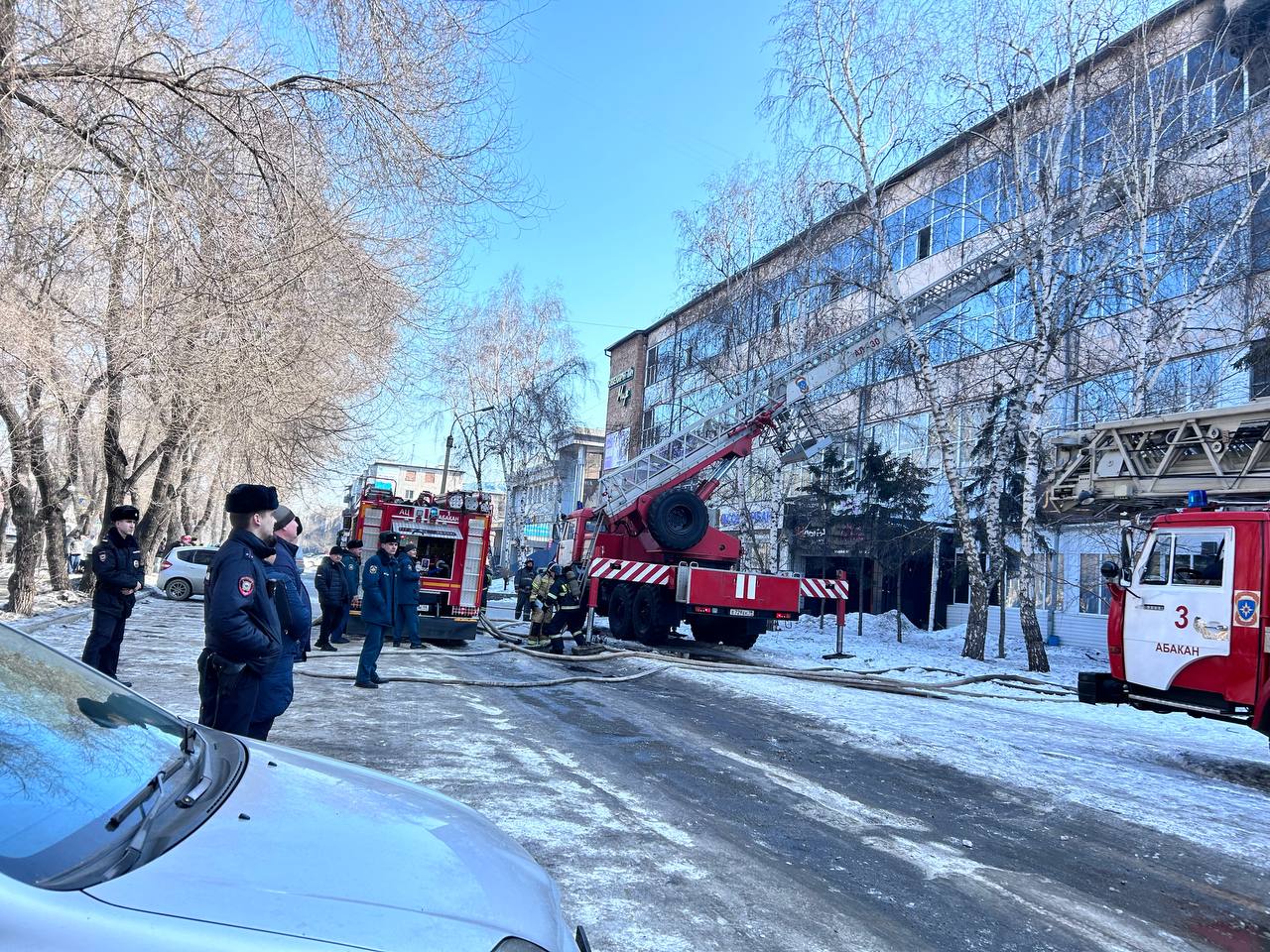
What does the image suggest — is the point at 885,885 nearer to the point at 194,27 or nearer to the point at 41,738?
the point at 41,738

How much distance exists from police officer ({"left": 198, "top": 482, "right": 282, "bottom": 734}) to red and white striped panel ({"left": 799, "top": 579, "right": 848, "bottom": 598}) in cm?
1315

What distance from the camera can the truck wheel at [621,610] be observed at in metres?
17.3

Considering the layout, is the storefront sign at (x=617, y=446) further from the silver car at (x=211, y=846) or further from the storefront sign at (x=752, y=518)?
the silver car at (x=211, y=846)

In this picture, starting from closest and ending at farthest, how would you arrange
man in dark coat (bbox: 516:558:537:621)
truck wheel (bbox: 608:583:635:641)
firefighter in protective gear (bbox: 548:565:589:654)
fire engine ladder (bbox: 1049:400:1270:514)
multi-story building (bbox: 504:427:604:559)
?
fire engine ladder (bbox: 1049:400:1270:514) → firefighter in protective gear (bbox: 548:565:589:654) → truck wheel (bbox: 608:583:635:641) → man in dark coat (bbox: 516:558:537:621) → multi-story building (bbox: 504:427:604:559)

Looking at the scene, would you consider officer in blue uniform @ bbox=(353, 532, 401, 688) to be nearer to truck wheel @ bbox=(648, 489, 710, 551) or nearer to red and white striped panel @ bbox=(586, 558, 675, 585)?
red and white striped panel @ bbox=(586, 558, 675, 585)

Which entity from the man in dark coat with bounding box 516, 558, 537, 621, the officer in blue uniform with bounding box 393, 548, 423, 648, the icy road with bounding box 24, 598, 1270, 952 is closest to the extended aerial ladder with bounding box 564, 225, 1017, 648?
the officer in blue uniform with bounding box 393, 548, 423, 648

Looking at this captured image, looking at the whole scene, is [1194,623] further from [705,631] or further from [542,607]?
[542,607]

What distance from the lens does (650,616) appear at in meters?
16.6

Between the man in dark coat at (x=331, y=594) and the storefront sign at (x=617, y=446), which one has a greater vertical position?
the storefront sign at (x=617, y=446)

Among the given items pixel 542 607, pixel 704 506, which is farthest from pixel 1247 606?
pixel 542 607

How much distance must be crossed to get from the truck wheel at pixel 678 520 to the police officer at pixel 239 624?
1276 centimetres

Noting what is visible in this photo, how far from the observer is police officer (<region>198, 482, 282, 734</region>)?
13.4ft

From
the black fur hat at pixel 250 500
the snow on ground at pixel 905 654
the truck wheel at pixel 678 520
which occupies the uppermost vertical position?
the truck wheel at pixel 678 520

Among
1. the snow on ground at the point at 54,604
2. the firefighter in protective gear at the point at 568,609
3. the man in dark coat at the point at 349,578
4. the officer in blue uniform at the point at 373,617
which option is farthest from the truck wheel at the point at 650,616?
the snow on ground at the point at 54,604
